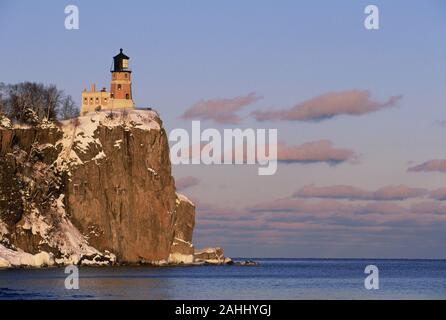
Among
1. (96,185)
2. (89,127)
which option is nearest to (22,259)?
(96,185)

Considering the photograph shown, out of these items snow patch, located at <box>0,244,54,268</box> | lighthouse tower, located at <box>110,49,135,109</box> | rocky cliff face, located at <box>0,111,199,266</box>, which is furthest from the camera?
lighthouse tower, located at <box>110,49,135,109</box>

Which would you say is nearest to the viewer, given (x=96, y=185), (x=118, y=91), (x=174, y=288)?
(x=174, y=288)

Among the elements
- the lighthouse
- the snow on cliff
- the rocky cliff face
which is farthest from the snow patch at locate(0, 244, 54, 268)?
the lighthouse

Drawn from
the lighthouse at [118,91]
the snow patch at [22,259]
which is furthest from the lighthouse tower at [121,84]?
the snow patch at [22,259]

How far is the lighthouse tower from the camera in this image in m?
149

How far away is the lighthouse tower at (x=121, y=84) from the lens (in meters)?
149

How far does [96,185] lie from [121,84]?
664 inches

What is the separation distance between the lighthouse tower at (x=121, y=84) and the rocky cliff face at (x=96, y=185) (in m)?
6.17

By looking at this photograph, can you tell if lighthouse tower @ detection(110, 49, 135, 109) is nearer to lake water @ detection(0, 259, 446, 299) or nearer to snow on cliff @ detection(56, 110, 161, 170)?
snow on cliff @ detection(56, 110, 161, 170)

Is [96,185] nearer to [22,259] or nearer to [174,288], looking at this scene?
[22,259]

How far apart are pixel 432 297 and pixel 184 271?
46.6 m

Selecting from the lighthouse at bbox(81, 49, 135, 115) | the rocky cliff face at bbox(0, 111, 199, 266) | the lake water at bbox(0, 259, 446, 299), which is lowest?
the lake water at bbox(0, 259, 446, 299)

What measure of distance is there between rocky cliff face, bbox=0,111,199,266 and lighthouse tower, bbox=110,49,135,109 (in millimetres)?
6169

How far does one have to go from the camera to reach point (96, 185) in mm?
138125
